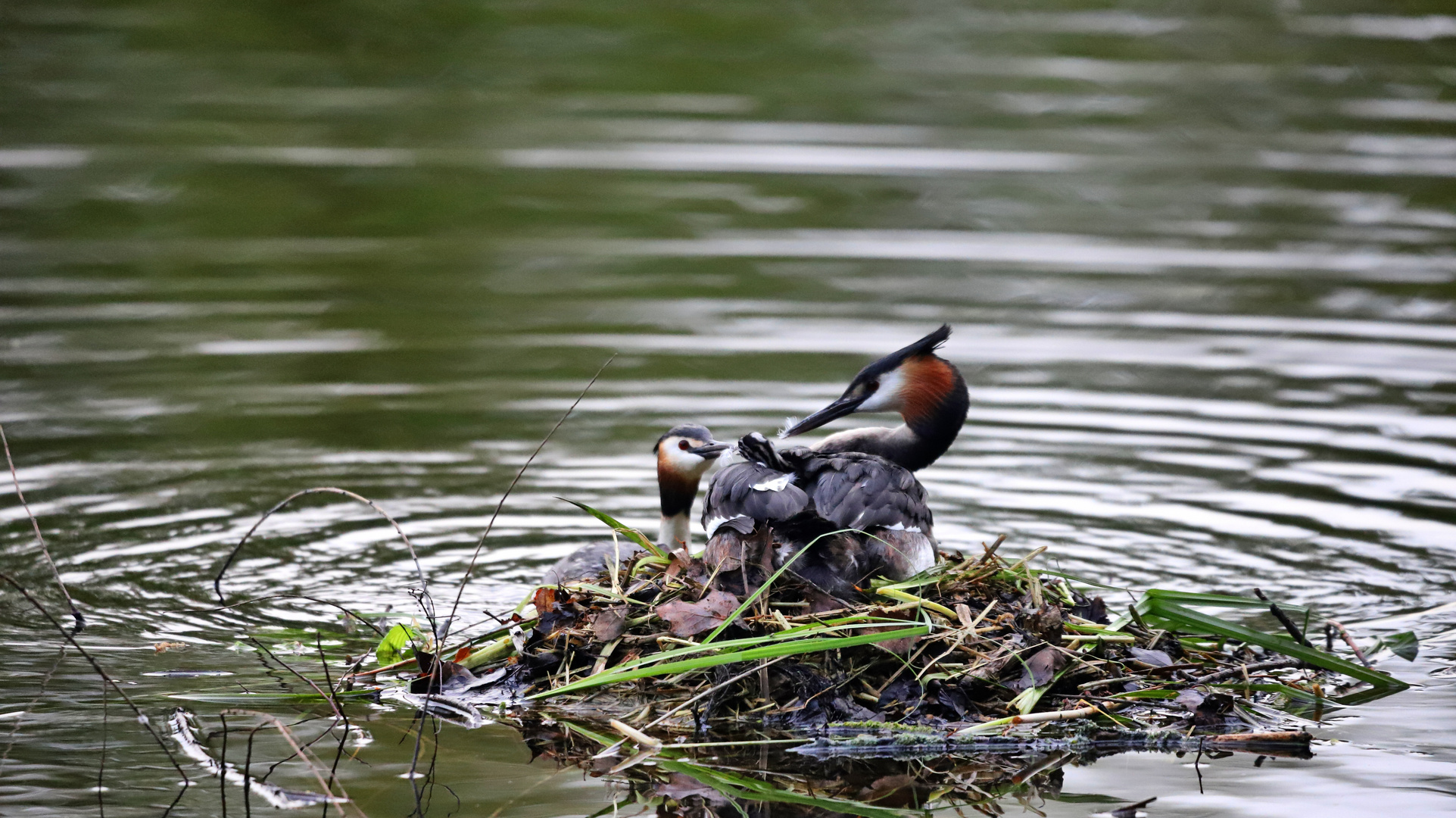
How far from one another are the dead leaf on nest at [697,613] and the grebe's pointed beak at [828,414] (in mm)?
1208

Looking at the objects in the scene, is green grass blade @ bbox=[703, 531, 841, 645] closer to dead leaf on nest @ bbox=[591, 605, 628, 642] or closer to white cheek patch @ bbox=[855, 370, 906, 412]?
dead leaf on nest @ bbox=[591, 605, 628, 642]

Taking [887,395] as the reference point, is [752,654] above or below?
below

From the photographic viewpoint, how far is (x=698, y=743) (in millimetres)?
4848

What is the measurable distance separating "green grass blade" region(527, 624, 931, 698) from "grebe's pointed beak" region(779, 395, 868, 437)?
5.18ft

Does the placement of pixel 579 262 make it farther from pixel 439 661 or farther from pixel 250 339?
pixel 439 661

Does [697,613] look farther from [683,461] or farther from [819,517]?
[683,461]

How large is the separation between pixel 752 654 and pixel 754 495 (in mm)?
716

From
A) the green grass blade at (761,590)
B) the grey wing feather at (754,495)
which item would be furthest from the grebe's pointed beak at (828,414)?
the green grass blade at (761,590)

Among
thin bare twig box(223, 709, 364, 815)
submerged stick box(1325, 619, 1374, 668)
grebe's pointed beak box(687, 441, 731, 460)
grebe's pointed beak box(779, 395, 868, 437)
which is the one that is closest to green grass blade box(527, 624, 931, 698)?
thin bare twig box(223, 709, 364, 815)

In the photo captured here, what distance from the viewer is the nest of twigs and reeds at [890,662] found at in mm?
4949

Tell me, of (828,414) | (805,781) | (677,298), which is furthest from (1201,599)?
(677,298)

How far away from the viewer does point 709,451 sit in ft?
21.5

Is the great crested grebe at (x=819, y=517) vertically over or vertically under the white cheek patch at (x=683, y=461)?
over

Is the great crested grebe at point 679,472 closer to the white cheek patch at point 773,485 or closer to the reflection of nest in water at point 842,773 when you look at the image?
the white cheek patch at point 773,485
